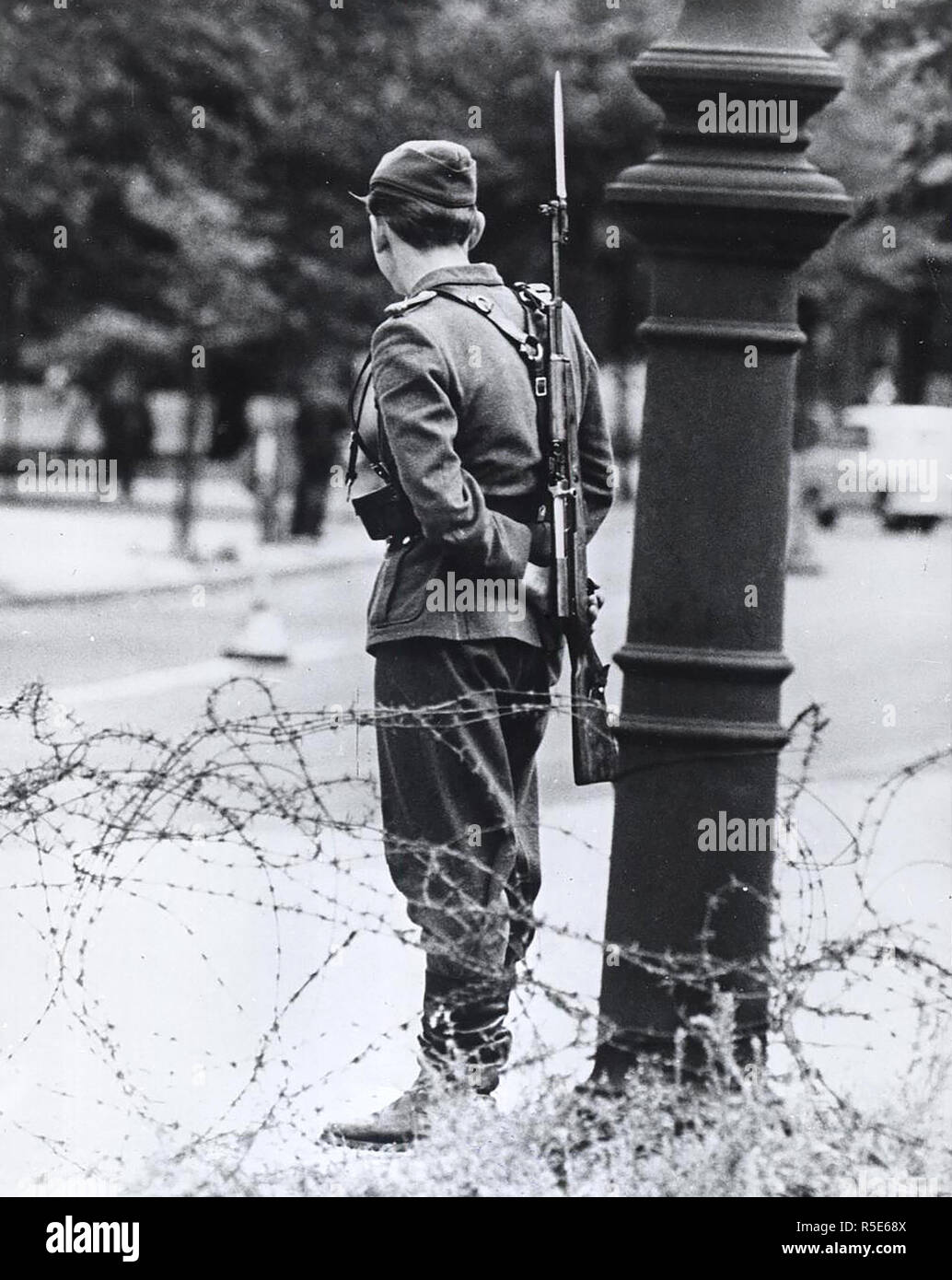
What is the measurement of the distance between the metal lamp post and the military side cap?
0.40m

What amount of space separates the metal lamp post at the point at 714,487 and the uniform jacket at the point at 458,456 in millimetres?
323

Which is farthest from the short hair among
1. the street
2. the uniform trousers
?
the street

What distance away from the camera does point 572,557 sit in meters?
4.98

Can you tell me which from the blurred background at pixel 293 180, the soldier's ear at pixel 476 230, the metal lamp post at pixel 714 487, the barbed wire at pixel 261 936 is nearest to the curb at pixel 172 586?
the blurred background at pixel 293 180

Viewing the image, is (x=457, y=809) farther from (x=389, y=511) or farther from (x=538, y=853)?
(x=389, y=511)

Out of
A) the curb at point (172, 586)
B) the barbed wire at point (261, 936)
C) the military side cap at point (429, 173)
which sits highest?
the military side cap at point (429, 173)

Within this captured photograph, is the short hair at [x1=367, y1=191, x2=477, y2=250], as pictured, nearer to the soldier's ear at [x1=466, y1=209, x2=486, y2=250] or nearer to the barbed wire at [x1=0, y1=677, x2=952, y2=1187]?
the soldier's ear at [x1=466, y1=209, x2=486, y2=250]

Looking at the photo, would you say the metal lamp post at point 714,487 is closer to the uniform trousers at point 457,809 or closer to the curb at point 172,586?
the uniform trousers at point 457,809

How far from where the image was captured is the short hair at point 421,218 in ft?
16.3

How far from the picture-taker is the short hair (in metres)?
4.98

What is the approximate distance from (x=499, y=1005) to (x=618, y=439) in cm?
3425

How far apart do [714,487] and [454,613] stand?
23.5 inches

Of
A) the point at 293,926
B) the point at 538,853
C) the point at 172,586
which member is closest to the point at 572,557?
the point at 538,853
